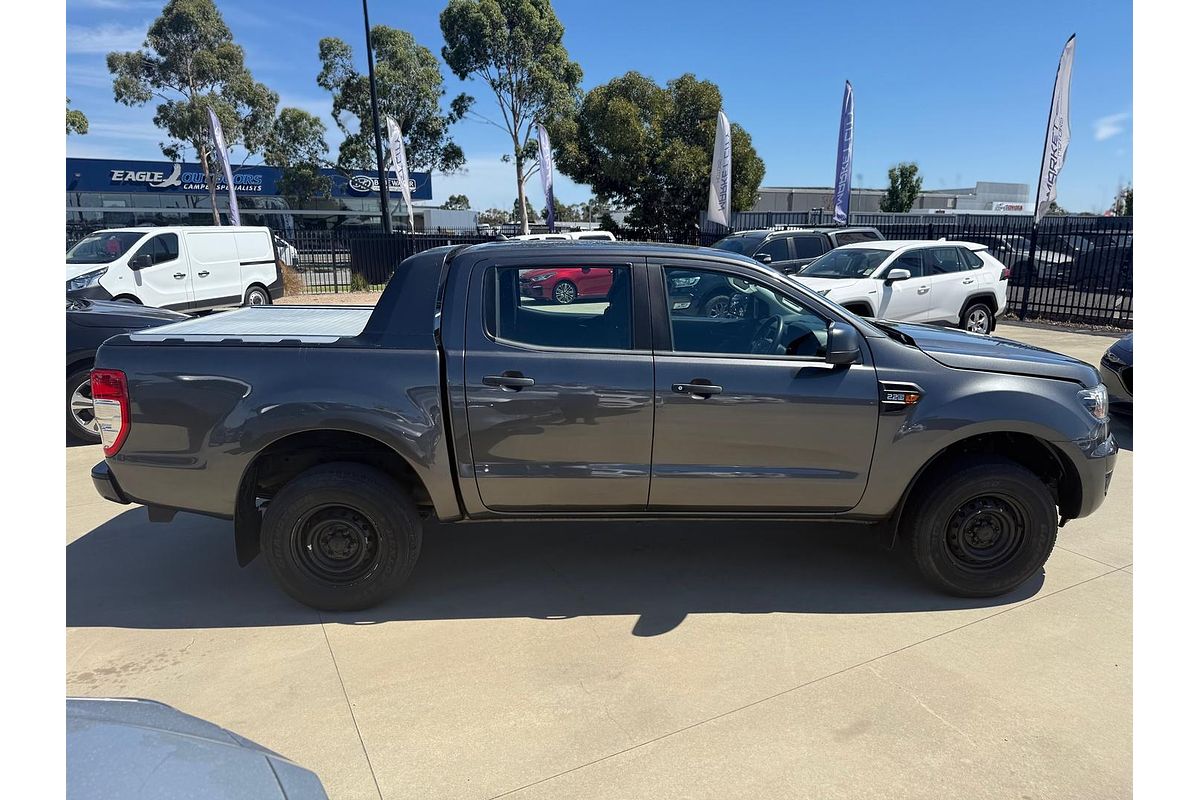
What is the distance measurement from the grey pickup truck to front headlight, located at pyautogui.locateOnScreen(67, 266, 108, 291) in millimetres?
9238

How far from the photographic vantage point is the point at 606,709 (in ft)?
9.77

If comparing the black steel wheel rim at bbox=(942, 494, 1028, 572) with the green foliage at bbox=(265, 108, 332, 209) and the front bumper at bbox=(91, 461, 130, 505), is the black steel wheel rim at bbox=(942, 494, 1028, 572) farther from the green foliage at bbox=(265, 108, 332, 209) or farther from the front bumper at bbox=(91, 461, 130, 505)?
the green foliage at bbox=(265, 108, 332, 209)

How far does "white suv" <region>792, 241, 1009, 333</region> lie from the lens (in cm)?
1109

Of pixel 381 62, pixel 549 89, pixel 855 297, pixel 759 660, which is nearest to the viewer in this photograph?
pixel 759 660

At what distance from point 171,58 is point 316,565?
1533 inches

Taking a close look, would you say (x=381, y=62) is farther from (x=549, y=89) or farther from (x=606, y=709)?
(x=606, y=709)

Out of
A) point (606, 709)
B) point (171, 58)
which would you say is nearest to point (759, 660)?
point (606, 709)

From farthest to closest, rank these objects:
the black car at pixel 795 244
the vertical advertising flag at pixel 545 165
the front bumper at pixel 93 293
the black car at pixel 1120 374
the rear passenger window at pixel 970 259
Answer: the vertical advertising flag at pixel 545 165 < the black car at pixel 795 244 < the rear passenger window at pixel 970 259 < the front bumper at pixel 93 293 < the black car at pixel 1120 374

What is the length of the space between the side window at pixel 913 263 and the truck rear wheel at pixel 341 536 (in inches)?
397

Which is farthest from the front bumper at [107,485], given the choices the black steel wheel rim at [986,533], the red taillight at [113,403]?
the black steel wheel rim at [986,533]

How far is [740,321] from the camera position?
4031mm

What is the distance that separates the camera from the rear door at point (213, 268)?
1294cm

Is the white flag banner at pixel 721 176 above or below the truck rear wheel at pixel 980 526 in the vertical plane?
above

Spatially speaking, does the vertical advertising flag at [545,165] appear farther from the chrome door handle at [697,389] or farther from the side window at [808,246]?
the chrome door handle at [697,389]
